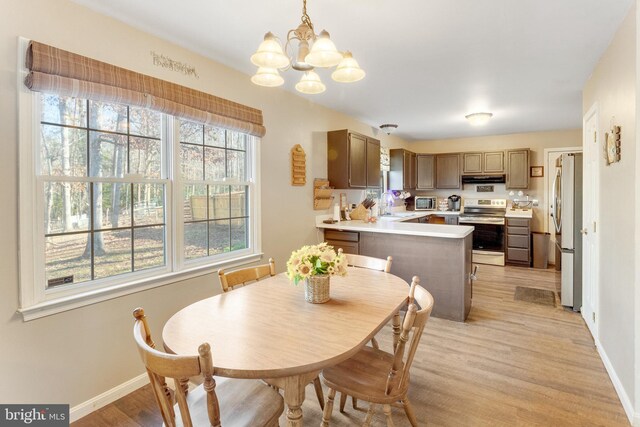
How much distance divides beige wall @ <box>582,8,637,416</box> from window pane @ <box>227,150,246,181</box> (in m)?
2.79

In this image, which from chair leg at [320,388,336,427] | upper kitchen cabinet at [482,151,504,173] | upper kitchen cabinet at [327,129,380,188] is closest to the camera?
chair leg at [320,388,336,427]

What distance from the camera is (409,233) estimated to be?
342 cm

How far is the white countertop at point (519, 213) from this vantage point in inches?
217

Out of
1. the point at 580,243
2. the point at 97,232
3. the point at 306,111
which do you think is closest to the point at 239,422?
the point at 97,232

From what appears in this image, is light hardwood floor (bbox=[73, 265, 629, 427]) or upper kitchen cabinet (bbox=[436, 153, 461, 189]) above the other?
upper kitchen cabinet (bbox=[436, 153, 461, 189])

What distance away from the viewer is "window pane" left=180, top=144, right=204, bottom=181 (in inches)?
98.9

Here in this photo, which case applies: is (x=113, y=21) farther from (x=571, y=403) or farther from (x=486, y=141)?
(x=486, y=141)

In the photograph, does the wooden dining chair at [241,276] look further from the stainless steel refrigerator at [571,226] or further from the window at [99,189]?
the stainless steel refrigerator at [571,226]

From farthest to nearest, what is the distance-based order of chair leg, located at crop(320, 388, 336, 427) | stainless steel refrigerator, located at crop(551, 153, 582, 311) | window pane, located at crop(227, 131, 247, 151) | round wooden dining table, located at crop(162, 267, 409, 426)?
stainless steel refrigerator, located at crop(551, 153, 582, 311)
window pane, located at crop(227, 131, 247, 151)
chair leg, located at crop(320, 388, 336, 427)
round wooden dining table, located at crop(162, 267, 409, 426)

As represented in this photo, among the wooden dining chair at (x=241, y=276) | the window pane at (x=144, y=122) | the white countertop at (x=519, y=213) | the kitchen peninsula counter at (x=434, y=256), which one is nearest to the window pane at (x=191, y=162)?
the window pane at (x=144, y=122)

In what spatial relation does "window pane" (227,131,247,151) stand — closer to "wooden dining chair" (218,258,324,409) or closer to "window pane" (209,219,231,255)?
"window pane" (209,219,231,255)

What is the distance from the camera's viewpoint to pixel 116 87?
6.43 feet

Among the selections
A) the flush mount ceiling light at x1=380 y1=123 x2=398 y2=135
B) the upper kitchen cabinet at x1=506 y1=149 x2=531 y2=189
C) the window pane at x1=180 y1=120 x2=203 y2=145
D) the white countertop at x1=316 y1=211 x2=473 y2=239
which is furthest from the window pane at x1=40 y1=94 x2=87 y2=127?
the upper kitchen cabinet at x1=506 y1=149 x2=531 y2=189

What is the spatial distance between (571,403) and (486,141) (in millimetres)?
5248
